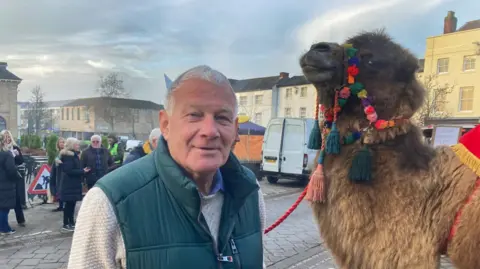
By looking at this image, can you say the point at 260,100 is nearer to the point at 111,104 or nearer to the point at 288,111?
the point at 288,111

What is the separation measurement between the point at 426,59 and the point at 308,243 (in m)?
28.5

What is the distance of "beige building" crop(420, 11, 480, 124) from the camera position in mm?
26719

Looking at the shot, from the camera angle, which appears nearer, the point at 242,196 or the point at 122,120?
the point at 242,196

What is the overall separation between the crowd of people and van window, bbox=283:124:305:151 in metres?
6.78

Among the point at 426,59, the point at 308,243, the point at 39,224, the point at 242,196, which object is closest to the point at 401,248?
the point at 242,196

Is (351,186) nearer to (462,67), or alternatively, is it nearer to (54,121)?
(462,67)

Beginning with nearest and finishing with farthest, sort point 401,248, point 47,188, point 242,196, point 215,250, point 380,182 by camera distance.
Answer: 1. point 215,250
2. point 242,196
3. point 401,248
4. point 380,182
5. point 47,188

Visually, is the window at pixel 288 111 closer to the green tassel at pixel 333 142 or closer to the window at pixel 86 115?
the window at pixel 86 115

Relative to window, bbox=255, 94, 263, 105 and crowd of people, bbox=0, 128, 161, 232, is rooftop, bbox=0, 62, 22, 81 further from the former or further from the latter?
crowd of people, bbox=0, 128, 161, 232

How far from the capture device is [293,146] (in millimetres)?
12797

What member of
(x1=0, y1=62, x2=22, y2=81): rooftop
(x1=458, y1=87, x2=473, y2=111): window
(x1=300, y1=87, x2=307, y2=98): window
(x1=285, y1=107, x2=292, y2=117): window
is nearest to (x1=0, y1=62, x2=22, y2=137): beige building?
(x1=0, y1=62, x2=22, y2=81): rooftop

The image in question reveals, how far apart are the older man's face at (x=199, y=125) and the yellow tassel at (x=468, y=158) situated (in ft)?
6.89

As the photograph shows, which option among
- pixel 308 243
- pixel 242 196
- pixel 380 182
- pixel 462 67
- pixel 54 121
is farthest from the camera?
pixel 54 121

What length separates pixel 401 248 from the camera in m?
2.54
